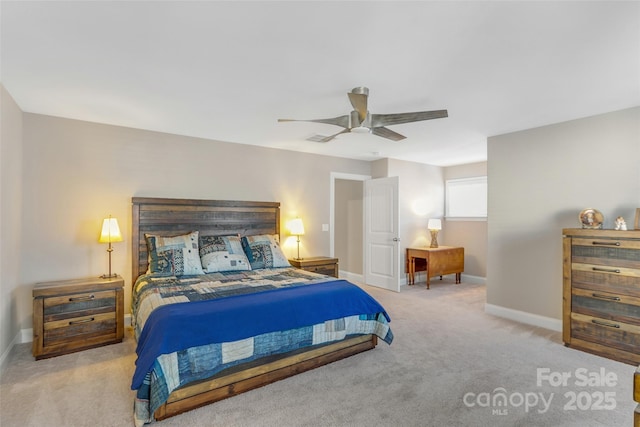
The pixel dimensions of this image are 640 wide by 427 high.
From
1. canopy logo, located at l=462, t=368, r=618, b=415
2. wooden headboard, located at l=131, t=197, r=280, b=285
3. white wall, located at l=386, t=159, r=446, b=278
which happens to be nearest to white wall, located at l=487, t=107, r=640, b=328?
canopy logo, located at l=462, t=368, r=618, b=415

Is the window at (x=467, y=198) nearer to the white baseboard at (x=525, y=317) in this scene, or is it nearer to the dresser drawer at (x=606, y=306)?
the white baseboard at (x=525, y=317)

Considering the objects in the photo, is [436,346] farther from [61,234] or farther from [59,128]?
[59,128]

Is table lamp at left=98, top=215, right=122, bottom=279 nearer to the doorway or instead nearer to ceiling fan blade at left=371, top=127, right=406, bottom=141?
ceiling fan blade at left=371, top=127, right=406, bottom=141

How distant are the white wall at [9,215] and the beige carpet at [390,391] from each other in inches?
11.7

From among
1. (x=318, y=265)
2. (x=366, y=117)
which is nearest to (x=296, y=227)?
(x=318, y=265)

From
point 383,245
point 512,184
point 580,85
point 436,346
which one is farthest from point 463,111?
point 383,245

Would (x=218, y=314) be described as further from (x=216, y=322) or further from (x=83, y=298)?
(x=83, y=298)

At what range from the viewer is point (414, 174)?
20.8ft

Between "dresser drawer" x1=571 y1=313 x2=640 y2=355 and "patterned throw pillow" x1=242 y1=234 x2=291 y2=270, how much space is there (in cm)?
322

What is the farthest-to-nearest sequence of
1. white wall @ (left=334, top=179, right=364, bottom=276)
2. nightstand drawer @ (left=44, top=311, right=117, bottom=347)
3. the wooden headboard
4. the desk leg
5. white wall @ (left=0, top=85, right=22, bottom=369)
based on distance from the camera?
white wall @ (left=334, top=179, right=364, bottom=276) → the desk leg → the wooden headboard → nightstand drawer @ (left=44, top=311, right=117, bottom=347) → white wall @ (left=0, top=85, right=22, bottom=369)

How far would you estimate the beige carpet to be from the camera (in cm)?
210

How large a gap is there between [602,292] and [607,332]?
369mm

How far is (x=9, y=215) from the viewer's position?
2920 mm

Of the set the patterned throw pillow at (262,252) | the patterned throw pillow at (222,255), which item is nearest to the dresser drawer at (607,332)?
the patterned throw pillow at (262,252)
